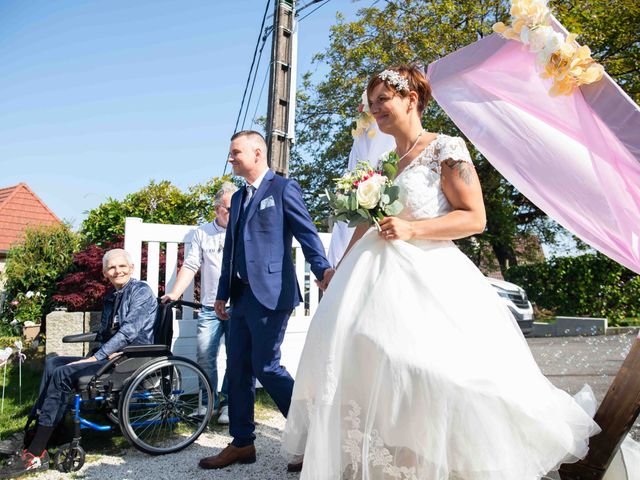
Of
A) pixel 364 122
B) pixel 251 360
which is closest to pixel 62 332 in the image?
pixel 251 360

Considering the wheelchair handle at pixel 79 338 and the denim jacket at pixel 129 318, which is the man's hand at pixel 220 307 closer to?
the denim jacket at pixel 129 318

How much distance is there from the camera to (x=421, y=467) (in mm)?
2100

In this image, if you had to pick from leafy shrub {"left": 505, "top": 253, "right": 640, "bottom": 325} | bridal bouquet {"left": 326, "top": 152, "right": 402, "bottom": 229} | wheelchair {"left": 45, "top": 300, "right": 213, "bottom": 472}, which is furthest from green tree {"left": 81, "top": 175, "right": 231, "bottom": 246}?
leafy shrub {"left": 505, "top": 253, "right": 640, "bottom": 325}

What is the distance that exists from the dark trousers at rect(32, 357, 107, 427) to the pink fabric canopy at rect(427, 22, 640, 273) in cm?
280

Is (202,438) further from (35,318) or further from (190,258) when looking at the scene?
(35,318)

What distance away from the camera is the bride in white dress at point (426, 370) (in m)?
2.08

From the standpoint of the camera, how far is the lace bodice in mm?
2578

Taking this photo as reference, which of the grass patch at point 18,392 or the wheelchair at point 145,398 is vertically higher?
the wheelchair at point 145,398

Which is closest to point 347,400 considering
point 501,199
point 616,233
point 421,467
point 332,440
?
point 332,440

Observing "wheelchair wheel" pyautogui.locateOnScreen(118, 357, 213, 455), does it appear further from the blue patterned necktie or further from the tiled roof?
the tiled roof

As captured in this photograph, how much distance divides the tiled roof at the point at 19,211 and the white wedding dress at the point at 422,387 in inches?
855

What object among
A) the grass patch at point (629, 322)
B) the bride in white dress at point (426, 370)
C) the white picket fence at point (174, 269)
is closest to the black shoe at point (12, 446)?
the white picket fence at point (174, 269)

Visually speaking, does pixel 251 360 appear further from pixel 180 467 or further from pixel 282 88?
pixel 282 88

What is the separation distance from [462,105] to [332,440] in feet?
6.23
